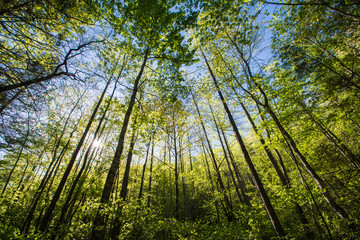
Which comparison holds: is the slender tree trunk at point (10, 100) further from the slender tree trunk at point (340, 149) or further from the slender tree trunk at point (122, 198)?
the slender tree trunk at point (340, 149)

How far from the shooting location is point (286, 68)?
17.2 feet

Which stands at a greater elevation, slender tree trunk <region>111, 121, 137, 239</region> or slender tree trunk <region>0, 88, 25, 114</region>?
slender tree trunk <region>0, 88, 25, 114</region>

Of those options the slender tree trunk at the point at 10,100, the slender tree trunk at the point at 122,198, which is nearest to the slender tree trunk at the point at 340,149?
the slender tree trunk at the point at 122,198

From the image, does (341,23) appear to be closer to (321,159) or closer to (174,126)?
(321,159)

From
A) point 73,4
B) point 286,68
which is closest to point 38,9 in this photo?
point 73,4

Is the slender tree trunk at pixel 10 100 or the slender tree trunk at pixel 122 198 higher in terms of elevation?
the slender tree trunk at pixel 10 100

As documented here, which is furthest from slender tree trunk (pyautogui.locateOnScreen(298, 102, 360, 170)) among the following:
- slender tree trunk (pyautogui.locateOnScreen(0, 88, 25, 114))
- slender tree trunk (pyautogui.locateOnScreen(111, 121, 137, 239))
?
slender tree trunk (pyautogui.locateOnScreen(0, 88, 25, 114))

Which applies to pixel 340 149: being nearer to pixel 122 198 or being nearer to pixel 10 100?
pixel 122 198

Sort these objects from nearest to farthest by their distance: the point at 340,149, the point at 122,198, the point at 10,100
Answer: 1. the point at 10,100
2. the point at 122,198
3. the point at 340,149

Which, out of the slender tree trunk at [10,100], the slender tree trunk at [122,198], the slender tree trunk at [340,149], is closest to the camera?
the slender tree trunk at [10,100]

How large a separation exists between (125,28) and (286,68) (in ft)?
23.6

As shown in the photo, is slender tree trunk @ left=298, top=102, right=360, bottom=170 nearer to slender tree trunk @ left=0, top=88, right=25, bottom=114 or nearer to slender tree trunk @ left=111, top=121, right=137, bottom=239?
slender tree trunk @ left=111, top=121, right=137, bottom=239

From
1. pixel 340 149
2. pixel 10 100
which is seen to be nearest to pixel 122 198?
pixel 10 100

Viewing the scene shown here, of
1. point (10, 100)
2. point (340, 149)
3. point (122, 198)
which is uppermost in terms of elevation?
point (10, 100)
